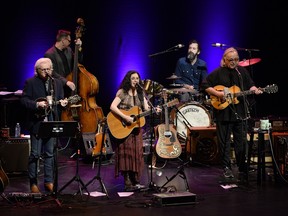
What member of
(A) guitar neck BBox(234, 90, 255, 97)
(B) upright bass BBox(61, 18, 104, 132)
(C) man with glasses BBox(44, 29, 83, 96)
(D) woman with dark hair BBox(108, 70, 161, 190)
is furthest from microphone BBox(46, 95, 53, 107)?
(A) guitar neck BBox(234, 90, 255, 97)

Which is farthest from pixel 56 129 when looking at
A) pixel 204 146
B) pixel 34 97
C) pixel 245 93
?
pixel 204 146

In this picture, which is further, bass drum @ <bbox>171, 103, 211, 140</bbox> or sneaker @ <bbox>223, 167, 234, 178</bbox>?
bass drum @ <bbox>171, 103, 211, 140</bbox>

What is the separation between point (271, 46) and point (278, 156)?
4.15 metres

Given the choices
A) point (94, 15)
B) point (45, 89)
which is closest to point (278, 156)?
point (45, 89)

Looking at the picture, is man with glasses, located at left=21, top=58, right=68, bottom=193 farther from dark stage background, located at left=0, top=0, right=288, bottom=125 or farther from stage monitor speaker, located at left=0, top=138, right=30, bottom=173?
dark stage background, located at left=0, top=0, right=288, bottom=125

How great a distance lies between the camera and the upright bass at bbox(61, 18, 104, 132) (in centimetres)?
947

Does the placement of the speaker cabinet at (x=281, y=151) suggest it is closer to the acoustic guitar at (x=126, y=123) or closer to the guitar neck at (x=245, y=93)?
the guitar neck at (x=245, y=93)

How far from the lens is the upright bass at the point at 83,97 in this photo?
31.1 feet

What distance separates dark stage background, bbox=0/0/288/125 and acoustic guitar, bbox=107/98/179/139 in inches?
176

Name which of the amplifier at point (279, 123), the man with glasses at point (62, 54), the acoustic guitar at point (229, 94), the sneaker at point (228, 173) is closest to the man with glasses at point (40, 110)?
the man with glasses at point (62, 54)

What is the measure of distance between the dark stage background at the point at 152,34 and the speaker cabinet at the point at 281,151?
3.48 meters

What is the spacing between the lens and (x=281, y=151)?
825 centimetres

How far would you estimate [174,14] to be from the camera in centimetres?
1211

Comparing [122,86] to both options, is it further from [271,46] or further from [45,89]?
[271,46]
